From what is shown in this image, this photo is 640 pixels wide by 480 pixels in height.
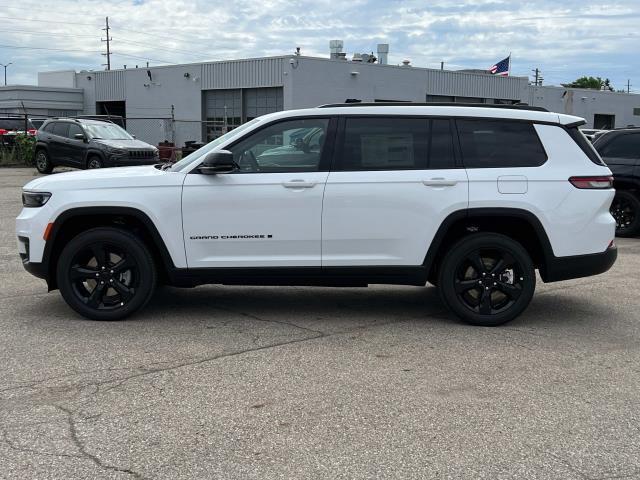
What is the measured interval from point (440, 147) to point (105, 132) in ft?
54.4

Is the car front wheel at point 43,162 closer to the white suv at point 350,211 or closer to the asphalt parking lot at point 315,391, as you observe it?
the asphalt parking lot at point 315,391

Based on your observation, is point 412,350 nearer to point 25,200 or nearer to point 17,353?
point 17,353

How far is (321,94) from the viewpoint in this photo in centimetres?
3419

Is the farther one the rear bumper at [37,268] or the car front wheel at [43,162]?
the car front wheel at [43,162]

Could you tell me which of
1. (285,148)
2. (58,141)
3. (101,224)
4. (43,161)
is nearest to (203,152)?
(285,148)

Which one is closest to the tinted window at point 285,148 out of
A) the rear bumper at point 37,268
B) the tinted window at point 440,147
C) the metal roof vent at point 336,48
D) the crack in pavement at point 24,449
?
the tinted window at point 440,147

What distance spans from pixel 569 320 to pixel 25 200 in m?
5.09

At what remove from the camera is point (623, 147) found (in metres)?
11.6

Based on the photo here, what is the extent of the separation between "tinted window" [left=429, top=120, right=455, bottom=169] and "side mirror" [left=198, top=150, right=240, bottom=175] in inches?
67.6

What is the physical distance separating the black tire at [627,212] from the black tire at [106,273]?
8.76 meters

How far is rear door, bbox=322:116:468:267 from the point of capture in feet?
18.7

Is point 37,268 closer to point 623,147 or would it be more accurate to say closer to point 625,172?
point 625,172

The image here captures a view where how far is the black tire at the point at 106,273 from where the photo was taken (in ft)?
19.0

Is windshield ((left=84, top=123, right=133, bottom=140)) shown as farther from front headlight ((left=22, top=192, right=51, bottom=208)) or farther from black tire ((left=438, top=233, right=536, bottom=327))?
black tire ((left=438, top=233, right=536, bottom=327))
